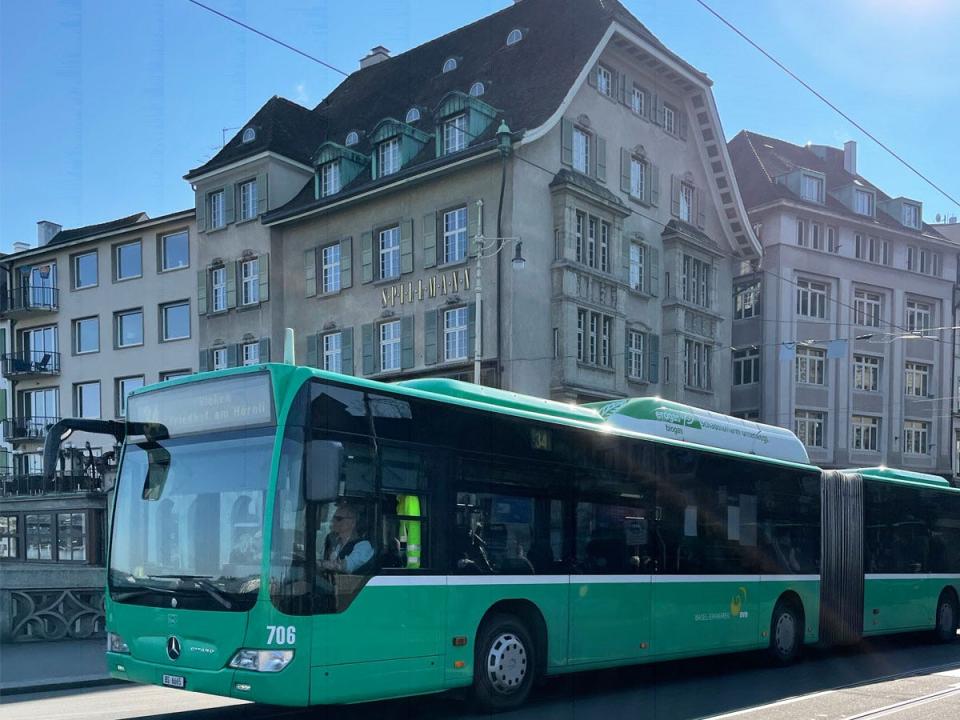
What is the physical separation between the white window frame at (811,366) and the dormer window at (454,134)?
19.1m

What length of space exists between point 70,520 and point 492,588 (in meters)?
22.8

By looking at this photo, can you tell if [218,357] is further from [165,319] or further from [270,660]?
[270,660]

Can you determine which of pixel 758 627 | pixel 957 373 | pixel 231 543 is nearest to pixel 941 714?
pixel 758 627

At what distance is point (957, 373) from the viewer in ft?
162

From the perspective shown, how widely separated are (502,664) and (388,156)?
79.7ft

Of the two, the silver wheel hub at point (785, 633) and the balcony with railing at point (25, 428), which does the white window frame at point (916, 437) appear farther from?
the balcony with railing at point (25, 428)

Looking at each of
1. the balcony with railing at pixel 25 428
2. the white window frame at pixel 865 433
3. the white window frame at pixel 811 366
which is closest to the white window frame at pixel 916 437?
the white window frame at pixel 865 433

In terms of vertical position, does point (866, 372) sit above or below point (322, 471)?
above

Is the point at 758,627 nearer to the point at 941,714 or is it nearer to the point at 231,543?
the point at 941,714

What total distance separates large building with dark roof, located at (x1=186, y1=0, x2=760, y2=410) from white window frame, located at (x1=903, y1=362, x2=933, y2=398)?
Answer: 1357 centimetres

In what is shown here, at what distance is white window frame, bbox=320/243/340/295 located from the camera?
3180 cm

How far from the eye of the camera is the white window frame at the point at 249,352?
109ft

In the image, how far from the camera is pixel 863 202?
45.8 metres

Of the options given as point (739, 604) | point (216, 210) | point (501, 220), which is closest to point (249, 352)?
point (216, 210)
